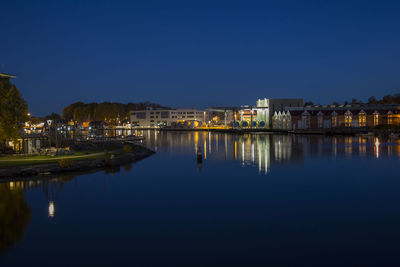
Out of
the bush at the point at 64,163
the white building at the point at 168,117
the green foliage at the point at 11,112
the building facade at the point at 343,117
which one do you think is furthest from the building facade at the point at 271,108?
the bush at the point at 64,163

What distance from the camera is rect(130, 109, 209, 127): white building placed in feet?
544

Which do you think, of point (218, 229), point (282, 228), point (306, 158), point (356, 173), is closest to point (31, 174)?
point (218, 229)

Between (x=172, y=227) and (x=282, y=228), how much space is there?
3921 mm

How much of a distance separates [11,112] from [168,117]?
13765cm

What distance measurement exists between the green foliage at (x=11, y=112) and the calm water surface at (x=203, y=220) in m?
9.62

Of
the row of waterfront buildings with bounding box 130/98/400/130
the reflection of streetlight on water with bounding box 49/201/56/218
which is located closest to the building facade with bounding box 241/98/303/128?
the row of waterfront buildings with bounding box 130/98/400/130

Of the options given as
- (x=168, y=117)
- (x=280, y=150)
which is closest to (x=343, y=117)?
(x=280, y=150)

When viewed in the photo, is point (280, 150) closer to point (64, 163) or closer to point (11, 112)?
point (64, 163)

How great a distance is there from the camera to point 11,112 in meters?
29.0

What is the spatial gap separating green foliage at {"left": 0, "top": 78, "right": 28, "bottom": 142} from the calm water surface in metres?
9.62

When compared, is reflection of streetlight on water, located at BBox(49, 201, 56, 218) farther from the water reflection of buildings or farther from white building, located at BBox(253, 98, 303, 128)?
white building, located at BBox(253, 98, 303, 128)

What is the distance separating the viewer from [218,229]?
41.1 ft

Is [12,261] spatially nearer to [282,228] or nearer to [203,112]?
[282,228]

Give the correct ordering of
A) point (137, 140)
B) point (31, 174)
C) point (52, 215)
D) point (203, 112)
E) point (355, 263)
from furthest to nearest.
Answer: point (203, 112)
point (137, 140)
point (31, 174)
point (52, 215)
point (355, 263)
